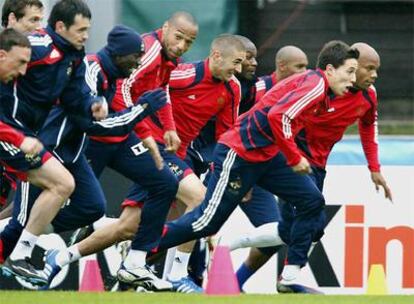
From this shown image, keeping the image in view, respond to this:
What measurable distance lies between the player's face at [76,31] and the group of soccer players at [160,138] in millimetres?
10

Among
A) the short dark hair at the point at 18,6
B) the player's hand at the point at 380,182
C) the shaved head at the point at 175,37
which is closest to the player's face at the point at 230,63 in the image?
the shaved head at the point at 175,37

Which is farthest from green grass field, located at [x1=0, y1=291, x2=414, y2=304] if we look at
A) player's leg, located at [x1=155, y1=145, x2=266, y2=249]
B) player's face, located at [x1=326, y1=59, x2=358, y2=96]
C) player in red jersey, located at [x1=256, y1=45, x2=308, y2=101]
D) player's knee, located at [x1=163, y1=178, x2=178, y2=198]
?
player in red jersey, located at [x1=256, y1=45, x2=308, y2=101]

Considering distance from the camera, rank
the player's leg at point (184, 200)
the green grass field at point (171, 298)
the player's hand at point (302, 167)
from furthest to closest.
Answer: the player's leg at point (184, 200), the player's hand at point (302, 167), the green grass field at point (171, 298)

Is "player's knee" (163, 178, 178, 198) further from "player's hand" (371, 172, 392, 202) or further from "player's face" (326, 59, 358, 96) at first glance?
"player's hand" (371, 172, 392, 202)

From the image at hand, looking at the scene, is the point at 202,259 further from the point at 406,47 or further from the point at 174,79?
the point at 406,47

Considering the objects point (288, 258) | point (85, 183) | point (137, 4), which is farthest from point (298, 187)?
point (137, 4)

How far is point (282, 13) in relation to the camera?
1988cm

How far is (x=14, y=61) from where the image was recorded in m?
12.7

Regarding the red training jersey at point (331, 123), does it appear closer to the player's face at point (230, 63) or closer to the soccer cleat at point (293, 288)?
the player's face at point (230, 63)

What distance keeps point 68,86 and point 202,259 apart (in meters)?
2.71

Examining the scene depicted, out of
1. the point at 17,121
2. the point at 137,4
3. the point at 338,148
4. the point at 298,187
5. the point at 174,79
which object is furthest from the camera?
the point at 137,4

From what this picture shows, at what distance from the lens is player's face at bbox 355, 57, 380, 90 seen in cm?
1457

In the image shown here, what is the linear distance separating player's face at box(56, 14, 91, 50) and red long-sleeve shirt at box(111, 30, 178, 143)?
3.33ft

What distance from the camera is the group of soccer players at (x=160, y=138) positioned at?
13109mm
